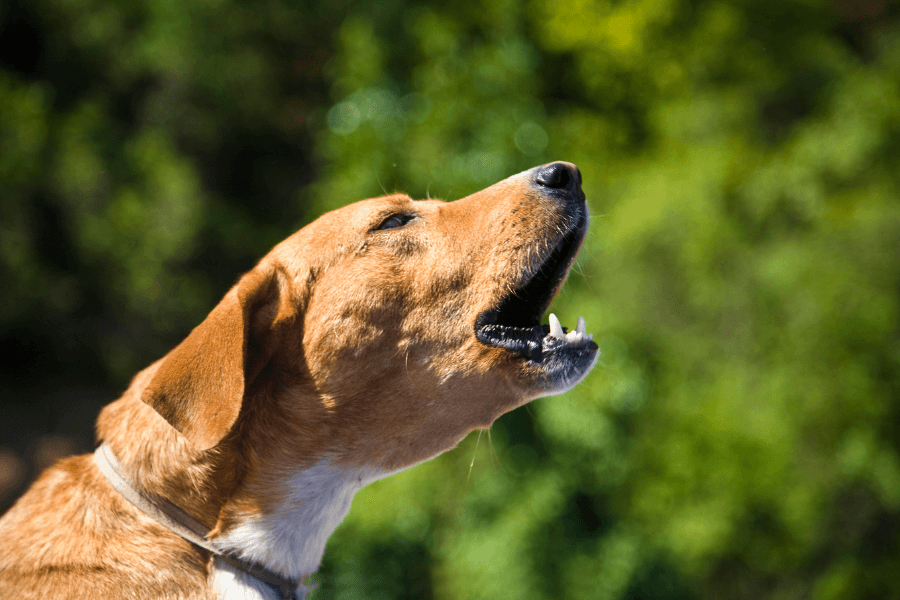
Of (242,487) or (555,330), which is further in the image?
(555,330)

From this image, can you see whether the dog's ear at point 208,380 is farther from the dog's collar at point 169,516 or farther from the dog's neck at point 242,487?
the dog's collar at point 169,516

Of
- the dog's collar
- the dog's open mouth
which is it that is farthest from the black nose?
the dog's collar

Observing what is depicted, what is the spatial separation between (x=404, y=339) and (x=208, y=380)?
0.71m

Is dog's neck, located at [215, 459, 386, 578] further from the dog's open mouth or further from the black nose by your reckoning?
the black nose

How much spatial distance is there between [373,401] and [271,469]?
436 millimetres

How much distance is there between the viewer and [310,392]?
2482 mm

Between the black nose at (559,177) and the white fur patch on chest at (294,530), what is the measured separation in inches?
52.1

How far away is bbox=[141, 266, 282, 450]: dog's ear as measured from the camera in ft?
7.01

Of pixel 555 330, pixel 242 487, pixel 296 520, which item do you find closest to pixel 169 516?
pixel 242 487

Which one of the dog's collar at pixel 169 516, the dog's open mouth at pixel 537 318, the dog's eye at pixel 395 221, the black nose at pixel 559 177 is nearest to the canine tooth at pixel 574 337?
the dog's open mouth at pixel 537 318

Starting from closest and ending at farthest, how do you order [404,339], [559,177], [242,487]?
[242,487] → [404,339] → [559,177]

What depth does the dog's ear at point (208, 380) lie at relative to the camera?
2137mm

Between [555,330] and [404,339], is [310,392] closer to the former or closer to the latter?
[404,339]

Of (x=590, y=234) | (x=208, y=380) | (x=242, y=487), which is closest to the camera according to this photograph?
(x=208, y=380)
